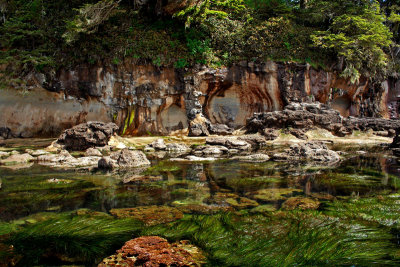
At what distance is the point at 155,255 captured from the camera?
2059 mm

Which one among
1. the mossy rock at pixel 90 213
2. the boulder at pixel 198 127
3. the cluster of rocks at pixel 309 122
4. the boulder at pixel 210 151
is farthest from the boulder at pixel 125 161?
the cluster of rocks at pixel 309 122

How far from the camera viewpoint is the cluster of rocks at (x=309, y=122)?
14.8m

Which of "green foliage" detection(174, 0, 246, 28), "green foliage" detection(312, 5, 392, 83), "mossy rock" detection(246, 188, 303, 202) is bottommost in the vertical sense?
"mossy rock" detection(246, 188, 303, 202)

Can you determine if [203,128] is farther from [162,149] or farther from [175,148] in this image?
[162,149]

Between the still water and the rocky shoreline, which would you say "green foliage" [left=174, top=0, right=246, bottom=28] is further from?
the still water

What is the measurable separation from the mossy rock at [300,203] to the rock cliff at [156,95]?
42.7 feet

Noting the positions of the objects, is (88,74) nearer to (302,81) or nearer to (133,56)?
(133,56)

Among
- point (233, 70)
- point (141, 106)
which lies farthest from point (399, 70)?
point (141, 106)

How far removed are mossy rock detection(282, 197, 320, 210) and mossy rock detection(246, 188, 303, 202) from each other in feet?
0.59

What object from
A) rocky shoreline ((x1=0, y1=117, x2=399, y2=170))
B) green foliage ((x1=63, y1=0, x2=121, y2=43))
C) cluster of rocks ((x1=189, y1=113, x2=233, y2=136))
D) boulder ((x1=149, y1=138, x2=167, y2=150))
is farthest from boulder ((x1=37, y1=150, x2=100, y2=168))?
green foliage ((x1=63, y1=0, x2=121, y2=43))

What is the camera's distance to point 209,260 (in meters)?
2.13

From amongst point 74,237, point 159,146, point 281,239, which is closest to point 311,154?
point 281,239

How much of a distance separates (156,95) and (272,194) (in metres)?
14.0

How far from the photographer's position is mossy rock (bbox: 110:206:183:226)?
10.2 feet
